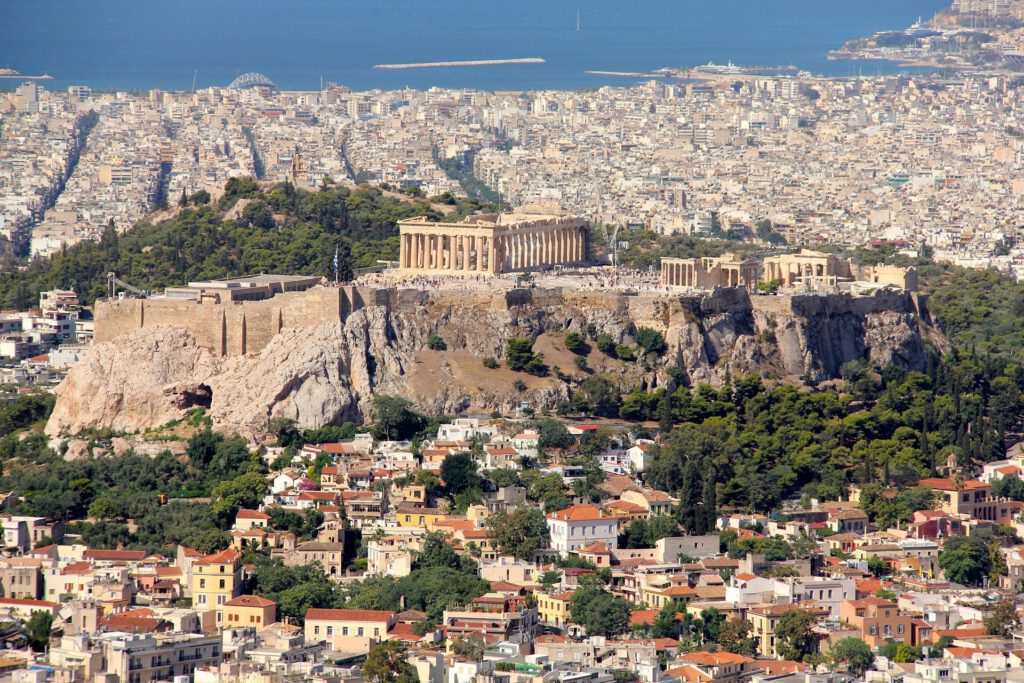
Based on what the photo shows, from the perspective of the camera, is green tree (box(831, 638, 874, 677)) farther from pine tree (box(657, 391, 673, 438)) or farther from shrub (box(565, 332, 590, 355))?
shrub (box(565, 332, 590, 355))

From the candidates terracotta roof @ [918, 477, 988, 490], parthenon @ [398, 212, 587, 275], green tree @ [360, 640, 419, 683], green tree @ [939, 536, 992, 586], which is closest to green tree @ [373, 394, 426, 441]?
parthenon @ [398, 212, 587, 275]

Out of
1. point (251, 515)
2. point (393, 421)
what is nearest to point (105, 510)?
point (251, 515)

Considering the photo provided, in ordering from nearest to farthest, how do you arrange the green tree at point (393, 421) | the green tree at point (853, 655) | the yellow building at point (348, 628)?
the green tree at point (853, 655)
the yellow building at point (348, 628)
the green tree at point (393, 421)

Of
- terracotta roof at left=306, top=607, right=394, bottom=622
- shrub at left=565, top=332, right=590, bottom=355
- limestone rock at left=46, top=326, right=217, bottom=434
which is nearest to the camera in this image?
terracotta roof at left=306, top=607, right=394, bottom=622

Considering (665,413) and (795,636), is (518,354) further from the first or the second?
(795,636)

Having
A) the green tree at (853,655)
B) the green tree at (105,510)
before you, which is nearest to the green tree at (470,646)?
the green tree at (853,655)

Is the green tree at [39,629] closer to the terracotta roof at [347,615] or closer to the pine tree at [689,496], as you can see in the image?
the terracotta roof at [347,615]
